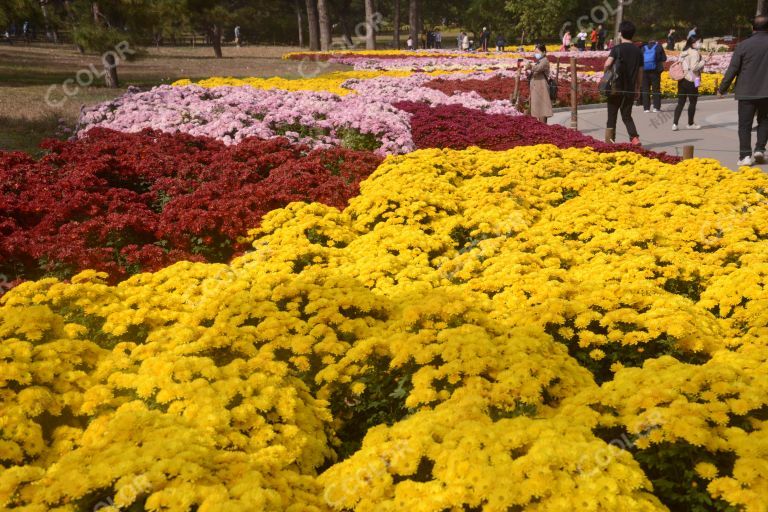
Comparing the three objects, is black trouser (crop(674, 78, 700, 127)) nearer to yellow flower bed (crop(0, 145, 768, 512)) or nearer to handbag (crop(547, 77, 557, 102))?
handbag (crop(547, 77, 557, 102))

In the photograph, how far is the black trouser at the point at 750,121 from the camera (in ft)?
36.1

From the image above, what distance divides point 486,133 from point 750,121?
4730mm

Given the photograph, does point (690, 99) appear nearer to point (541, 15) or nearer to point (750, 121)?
point (750, 121)

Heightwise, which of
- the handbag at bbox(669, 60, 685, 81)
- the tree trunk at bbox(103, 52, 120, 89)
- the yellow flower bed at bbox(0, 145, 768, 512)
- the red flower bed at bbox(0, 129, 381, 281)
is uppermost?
the tree trunk at bbox(103, 52, 120, 89)

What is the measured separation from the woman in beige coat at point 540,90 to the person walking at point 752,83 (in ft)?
17.1

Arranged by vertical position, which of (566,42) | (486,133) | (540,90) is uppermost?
(566,42)

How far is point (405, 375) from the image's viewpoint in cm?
443

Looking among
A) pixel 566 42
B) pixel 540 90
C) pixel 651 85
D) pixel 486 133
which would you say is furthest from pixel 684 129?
pixel 566 42

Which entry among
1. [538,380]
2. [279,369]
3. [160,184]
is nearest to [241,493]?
[279,369]

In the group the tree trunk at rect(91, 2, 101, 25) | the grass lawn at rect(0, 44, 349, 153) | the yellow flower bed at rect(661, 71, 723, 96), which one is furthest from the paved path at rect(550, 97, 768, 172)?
the tree trunk at rect(91, 2, 101, 25)

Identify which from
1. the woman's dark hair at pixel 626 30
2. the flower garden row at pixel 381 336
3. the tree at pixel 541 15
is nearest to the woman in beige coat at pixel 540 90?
the woman's dark hair at pixel 626 30

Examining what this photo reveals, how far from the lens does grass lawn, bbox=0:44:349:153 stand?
637 inches

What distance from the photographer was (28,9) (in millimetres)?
21188

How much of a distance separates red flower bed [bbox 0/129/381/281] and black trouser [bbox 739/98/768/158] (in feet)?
21.3
